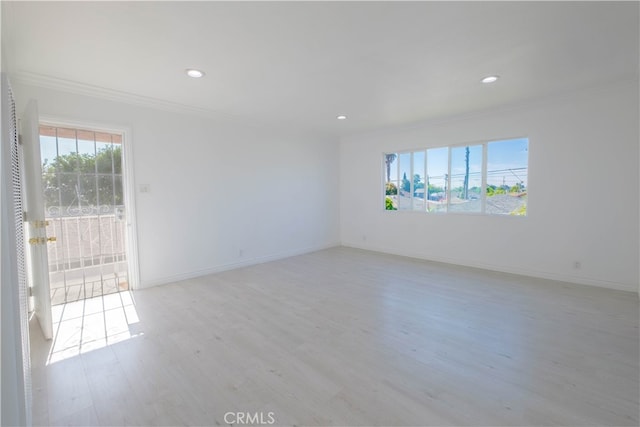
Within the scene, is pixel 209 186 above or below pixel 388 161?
below

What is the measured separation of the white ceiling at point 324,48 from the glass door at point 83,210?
805 mm

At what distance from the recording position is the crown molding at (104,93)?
3.00 m

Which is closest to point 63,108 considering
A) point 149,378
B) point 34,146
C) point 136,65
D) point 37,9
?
point 34,146

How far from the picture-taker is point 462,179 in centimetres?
496

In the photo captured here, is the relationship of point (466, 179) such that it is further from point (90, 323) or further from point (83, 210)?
point (83, 210)

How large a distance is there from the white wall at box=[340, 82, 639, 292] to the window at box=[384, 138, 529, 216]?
150 mm

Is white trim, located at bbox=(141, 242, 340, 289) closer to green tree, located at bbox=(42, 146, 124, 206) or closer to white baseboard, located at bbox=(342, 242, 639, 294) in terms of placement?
green tree, located at bbox=(42, 146, 124, 206)

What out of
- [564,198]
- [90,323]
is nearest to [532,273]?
Answer: [564,198]

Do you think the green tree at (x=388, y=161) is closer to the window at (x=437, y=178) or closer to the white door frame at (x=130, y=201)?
the window at (x=437, y=178)

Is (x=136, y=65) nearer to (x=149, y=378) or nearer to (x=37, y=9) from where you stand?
(x=37, y=9)

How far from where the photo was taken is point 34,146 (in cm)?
254

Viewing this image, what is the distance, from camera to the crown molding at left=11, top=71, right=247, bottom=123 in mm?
3004

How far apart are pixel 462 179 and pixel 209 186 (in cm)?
420

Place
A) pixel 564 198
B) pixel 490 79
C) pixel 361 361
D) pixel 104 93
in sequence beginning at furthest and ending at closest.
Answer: pixel 564 198
pixel 104 93
pixel 490 79
pixel 361 361
